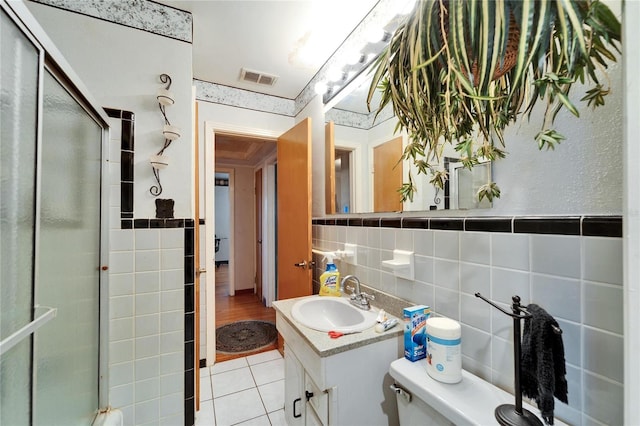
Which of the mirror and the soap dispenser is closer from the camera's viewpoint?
the mirror

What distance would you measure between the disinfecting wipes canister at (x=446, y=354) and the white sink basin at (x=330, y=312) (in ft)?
1.30

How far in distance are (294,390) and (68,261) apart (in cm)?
112

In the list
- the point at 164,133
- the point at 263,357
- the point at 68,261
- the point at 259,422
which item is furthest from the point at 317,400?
the point at 164,133

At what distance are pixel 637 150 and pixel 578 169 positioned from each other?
28 cm

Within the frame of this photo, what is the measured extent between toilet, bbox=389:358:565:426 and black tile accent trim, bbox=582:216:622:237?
0.49 metres

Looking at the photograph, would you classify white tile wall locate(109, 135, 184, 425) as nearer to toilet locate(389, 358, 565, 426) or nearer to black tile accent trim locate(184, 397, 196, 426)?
black tile accent trim locate(184, 397, 196, 426)

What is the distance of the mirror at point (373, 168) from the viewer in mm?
900

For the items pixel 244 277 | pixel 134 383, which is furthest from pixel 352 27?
pixel 244 277

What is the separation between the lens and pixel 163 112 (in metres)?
1.33

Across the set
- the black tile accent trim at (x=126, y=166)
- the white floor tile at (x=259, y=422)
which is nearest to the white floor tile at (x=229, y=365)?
the white floor tile at (x=259, y=422)

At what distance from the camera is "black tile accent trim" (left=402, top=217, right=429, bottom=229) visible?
102 cm

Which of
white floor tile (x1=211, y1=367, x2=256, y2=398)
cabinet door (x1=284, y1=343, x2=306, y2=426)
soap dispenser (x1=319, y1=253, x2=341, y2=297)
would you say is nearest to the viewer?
cabinet door (x1=284, y1=343, x2=306, y2=426)

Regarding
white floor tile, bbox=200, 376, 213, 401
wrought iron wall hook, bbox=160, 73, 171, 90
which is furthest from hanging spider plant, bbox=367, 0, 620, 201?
white floor tile, bbox=200, 376, 213, 401

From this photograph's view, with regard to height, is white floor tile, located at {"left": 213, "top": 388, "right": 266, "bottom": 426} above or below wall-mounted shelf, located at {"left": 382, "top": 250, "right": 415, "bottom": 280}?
below
